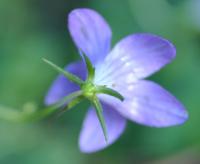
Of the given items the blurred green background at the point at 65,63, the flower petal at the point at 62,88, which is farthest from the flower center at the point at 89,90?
the blurred green background at the point at 65,63

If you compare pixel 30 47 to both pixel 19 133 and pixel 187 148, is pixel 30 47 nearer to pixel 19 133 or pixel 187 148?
pixel 19 133

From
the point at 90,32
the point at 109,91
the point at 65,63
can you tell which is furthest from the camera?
the point at 65,63

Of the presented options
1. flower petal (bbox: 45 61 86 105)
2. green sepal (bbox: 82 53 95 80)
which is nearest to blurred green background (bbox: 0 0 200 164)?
flower petal (bbox: 45 61 86 105)

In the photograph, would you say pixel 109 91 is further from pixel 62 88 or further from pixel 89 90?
pixel 62 88

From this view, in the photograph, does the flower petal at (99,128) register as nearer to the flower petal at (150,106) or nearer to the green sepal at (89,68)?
the flower petal at (150,106)

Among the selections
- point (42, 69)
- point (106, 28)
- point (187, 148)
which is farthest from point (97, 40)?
point (187, 148)

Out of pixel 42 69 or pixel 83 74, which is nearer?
pixel 83 74

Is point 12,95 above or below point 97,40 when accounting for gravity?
above

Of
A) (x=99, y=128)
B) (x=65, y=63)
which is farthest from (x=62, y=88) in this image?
(x=65, y=63)
